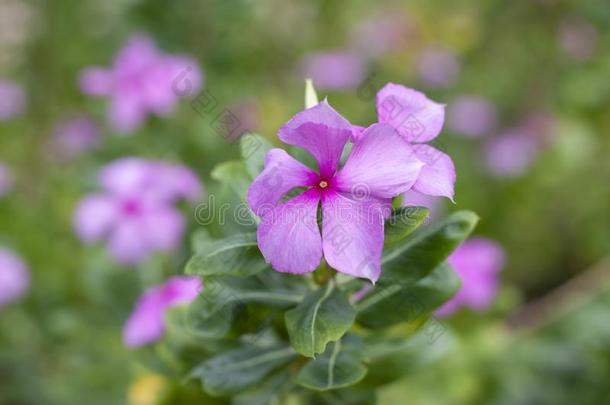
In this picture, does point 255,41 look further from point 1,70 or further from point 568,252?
point 568,252

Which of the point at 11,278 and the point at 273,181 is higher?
the point at 273,181

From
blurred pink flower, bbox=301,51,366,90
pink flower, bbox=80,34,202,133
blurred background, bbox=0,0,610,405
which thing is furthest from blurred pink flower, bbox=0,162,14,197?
blurred pink flower, bbox=301,51,366,90

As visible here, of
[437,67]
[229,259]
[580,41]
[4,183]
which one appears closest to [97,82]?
[4,183]

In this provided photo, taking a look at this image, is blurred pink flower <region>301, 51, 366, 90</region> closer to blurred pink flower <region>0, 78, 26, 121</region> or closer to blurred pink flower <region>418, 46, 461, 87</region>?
→ blurred pink flower <region>418, 46, 461, 87</region>

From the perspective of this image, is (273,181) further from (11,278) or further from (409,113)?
(11,278)

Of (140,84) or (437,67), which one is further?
(437,67)

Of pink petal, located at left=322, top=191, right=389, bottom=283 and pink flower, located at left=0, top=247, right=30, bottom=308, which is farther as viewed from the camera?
pink flower, located at left=0, top=247, right=30, bottom=308

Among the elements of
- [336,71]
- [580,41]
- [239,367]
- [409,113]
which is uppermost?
[409,113]
